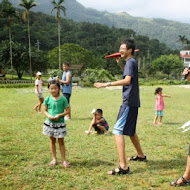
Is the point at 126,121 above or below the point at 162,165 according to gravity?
above

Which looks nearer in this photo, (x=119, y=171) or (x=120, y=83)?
(x=120, y=83)

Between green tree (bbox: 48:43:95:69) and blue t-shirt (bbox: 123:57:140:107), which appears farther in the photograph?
green tree (bbox: 48:43:95:69)

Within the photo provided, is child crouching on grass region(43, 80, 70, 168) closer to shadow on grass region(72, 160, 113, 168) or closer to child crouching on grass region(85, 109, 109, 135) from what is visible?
shadow on grass region(72, 160, 113, 168)

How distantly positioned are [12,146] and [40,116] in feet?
12.4

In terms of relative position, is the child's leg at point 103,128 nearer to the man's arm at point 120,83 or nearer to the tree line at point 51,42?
the man's arm at point 120,83

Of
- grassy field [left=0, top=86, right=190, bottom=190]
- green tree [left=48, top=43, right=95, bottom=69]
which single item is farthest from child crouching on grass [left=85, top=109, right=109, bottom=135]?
green tree [left=48, top=43, right=95, bottom=69]

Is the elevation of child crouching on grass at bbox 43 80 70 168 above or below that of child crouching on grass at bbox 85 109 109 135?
above

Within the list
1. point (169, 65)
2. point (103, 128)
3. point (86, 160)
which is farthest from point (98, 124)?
point (169, 65)

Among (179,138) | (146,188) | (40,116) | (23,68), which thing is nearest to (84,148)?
(146,188)

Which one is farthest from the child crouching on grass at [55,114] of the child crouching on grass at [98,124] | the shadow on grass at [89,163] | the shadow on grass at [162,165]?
the child crouching on grass at [98,124]

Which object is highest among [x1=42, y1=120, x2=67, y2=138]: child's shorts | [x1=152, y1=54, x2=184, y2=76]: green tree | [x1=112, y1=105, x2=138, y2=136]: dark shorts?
[x1=152, y1=54, x2=184, y2=76]: green tree

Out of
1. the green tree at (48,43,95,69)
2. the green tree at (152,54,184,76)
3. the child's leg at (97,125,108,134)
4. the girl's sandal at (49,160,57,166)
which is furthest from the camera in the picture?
the green tree at (152,54,184,76)

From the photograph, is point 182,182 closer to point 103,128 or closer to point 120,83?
point 120,83

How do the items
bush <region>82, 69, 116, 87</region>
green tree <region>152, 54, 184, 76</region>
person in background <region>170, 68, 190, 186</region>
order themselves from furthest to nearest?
green tree <region>152, 54, 184, 76</region>
bush <region>82, 69, 116, 87</region>
person in background <region>170, 68, 190, 186</region>
